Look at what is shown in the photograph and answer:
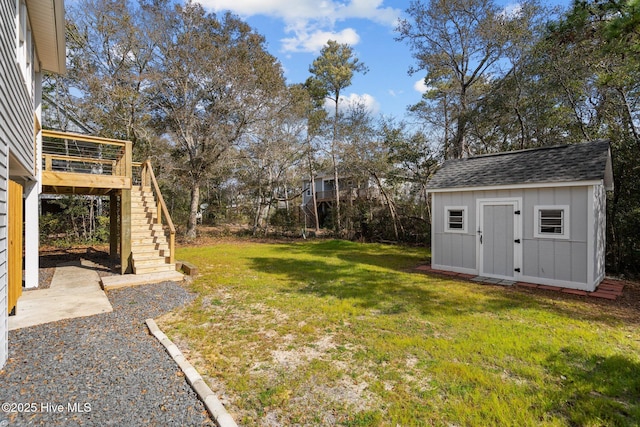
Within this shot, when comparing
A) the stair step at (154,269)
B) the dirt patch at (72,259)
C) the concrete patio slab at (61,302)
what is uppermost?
the stair step at (154,269)

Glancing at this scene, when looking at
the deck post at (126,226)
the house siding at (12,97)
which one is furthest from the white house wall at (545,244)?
the house siding at (12,97)

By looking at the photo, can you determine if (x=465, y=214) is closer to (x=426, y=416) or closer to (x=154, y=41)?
(x=426, y=416)

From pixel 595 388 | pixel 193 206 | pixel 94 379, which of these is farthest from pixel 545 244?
pixel 193 206

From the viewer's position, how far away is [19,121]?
184 inches

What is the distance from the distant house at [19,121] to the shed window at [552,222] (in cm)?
946

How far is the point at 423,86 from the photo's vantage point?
17.7 meters

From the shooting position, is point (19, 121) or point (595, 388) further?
point (19, 121)

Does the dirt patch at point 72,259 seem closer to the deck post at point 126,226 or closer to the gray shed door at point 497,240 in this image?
the deck post at point 126,226

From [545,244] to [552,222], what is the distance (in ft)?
1.76

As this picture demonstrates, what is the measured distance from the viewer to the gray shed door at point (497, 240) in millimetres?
7734

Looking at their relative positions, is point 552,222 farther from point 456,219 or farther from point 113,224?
point 113,224

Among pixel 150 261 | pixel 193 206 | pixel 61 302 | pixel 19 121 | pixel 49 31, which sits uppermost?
pixel 49 31

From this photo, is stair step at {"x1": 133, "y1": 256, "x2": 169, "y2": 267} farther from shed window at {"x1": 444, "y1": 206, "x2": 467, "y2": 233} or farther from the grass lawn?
shed window at {"x1": 444, "y1": 206, "x2": 467, "y2": 233}

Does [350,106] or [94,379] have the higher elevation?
[350,106]
